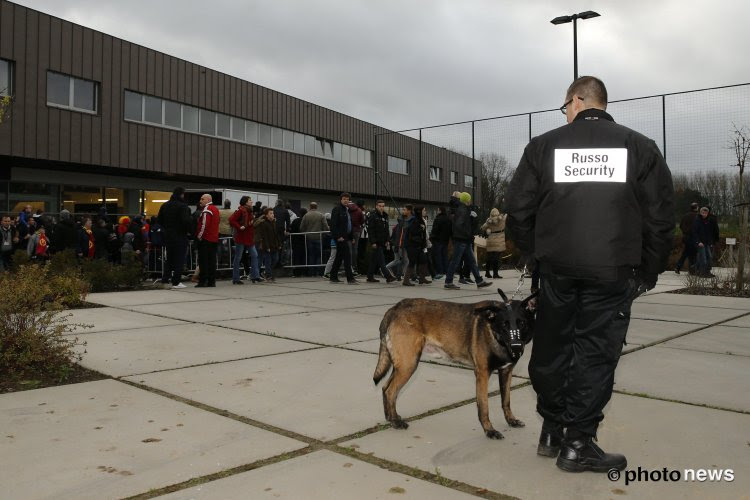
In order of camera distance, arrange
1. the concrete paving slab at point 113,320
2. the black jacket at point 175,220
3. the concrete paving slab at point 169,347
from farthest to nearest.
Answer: the black jacket at point 175,220 → the concrete paving slab at point 113,320 → the concrete paving slab at point 169,347

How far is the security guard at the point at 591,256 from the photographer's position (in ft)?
9.05

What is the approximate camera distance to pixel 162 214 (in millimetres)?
11406

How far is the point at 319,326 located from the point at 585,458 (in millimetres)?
4408

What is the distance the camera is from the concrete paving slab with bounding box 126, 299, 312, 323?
24.7ft

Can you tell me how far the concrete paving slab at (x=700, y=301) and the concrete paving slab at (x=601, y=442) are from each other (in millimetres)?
6619

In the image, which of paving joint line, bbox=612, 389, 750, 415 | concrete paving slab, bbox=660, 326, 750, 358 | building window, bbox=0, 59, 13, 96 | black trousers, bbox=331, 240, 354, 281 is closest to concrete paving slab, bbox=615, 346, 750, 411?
paving joint line, bbox=612, 389, 750, 415

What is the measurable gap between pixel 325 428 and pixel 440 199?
3785cm

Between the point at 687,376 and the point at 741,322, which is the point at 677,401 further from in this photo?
the point at 741,322

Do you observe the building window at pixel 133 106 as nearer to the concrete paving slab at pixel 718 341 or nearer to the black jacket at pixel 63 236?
the black jacket at pixel 63 236

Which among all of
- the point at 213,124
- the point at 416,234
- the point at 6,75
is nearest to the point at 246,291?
the point at 416,234

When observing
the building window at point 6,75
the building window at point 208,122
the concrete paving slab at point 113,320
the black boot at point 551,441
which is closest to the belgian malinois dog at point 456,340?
the black boot at point 551,441

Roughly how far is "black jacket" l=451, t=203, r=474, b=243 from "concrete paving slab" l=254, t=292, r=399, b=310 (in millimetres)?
2380

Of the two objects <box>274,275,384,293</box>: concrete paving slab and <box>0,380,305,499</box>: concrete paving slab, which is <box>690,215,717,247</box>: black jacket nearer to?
<box>274,275,384,293</box>: concrete paving slab

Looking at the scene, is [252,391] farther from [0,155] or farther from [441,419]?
[0,155]
